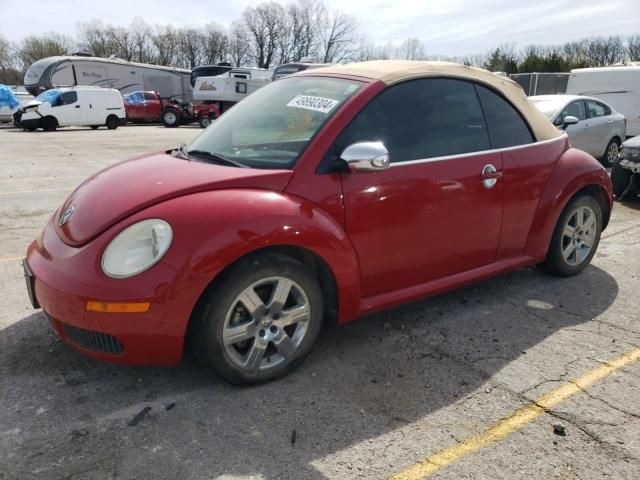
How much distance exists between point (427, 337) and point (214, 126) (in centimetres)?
205

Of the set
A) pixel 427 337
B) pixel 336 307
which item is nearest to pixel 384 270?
pixel 336 307

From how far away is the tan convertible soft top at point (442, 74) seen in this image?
129 inches

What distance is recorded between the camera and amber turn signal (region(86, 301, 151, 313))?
2.37 m

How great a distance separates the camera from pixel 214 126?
12.2ft

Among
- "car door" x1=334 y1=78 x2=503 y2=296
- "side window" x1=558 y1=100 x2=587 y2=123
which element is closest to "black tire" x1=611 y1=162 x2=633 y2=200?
"side window" x1=558 y1=100 x2=587 y2=123

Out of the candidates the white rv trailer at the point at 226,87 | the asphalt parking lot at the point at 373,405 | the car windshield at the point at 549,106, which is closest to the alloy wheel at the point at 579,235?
the asphalt parking lot at the point at 373,405

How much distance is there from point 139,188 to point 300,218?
2.80 ft

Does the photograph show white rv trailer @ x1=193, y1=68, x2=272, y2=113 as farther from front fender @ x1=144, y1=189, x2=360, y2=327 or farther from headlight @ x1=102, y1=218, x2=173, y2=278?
headlight @ x1=102, y1=218, x2=173, y2=278

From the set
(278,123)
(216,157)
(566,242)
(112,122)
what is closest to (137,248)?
(216,157)

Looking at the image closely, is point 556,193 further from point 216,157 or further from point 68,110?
point 68,110

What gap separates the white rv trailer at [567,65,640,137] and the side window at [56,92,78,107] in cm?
1902

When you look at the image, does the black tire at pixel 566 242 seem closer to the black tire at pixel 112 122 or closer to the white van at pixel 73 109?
the white van at pixel 73 109

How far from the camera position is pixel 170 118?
27828mm

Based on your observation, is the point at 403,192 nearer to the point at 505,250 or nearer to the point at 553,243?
the point at 505,250
